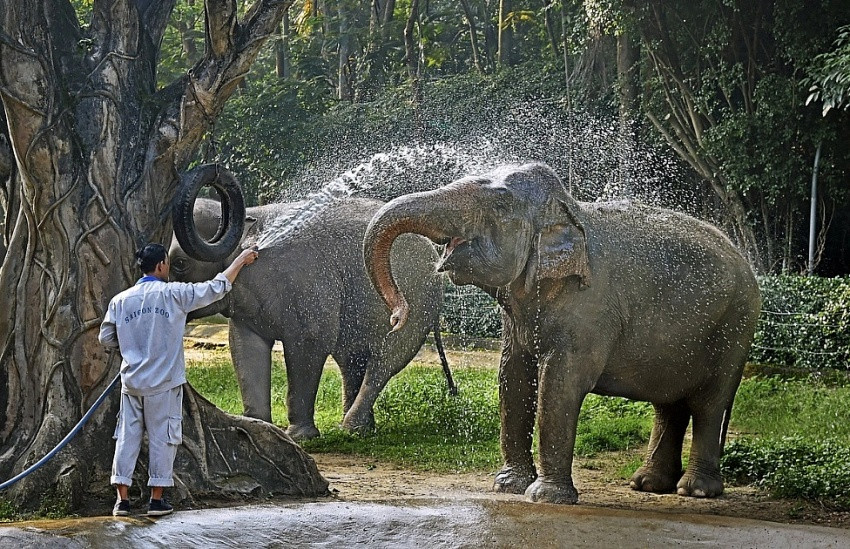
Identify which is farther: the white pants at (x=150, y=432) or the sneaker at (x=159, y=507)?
the white pants at (x=150, y=432)

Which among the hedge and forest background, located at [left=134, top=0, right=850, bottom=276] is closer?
the hedge

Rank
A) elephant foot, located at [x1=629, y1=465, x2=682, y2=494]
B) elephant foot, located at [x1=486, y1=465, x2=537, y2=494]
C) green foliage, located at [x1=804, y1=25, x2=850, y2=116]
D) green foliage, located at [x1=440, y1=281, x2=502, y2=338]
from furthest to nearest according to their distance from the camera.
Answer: green foliage, located at [x1=440, y1=281, x2=502, y2=338] → green foliage, located at [x1=804, y1=25, x2=850, y2=116] → elephant foot, located at [x1=629, y1=465, x2=682, y2=494] → elephant foot, located at [x1=486, y1=465, x2=537, y2=494]

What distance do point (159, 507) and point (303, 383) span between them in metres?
→ 4.98

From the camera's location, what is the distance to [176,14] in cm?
2716

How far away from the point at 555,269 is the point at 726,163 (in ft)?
38.8

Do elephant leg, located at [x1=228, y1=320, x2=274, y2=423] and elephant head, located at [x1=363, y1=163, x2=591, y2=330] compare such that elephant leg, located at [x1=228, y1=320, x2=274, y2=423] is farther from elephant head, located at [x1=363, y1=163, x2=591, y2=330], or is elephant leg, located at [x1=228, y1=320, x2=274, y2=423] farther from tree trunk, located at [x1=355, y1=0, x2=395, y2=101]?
tree trunk, located at [x1=355, y1=0, x2=395, y2=101]

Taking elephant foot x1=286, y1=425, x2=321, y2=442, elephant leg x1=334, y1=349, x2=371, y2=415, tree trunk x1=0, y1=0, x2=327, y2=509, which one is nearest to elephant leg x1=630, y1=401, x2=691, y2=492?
tree trunk x1=0, y1=0, x2=327, y2=509

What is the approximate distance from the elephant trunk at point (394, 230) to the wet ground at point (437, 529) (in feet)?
4.18

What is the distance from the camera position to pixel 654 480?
834 cm

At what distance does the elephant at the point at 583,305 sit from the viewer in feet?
23.2

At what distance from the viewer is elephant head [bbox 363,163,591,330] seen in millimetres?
6918

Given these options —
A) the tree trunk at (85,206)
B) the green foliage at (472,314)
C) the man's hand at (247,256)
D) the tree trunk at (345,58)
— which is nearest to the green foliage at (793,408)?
the green foliage at (472,314)

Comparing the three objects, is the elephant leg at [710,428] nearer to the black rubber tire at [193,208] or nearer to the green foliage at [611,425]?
the green foliage at [611,425]

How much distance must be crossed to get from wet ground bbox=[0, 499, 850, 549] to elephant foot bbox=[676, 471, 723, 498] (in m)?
1.98
